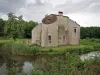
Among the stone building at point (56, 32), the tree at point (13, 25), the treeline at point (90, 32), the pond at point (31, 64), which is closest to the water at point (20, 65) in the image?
the pond at point (31, 64)

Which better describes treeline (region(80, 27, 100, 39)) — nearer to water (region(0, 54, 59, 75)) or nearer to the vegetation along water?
the vegetation along water

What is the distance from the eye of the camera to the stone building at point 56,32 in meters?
43.7

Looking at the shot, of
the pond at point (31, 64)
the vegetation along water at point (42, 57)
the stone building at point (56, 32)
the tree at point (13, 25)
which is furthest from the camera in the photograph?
the tree at point (13, 25)

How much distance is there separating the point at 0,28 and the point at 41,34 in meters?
36.8

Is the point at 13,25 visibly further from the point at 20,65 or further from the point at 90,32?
the point at 90,32

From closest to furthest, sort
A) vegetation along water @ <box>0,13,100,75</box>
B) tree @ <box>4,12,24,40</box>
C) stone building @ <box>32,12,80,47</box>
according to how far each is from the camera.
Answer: vegetation along water @ <box>0,13,100,75</box>
stone building @ <box>32,12,80,47</box>
tree @ <box>4,12,24,40</box>

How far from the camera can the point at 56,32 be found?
43719 millimetres

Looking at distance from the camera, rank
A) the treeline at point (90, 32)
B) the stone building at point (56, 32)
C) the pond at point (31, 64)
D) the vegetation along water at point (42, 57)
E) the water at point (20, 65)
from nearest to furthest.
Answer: the vegetation along water at point (42, 57) → the pond at point (31, 64) → the water at point (20, 65) → the stone building at point (56, 32) → the treeline at point (90, 32)

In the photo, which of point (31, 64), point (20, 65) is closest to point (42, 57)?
point (31, 64)

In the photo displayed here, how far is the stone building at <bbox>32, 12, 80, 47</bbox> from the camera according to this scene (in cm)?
4372

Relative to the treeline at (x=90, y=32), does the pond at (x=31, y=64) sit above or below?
below

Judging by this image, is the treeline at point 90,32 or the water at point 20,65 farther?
the treeline at point 90,32

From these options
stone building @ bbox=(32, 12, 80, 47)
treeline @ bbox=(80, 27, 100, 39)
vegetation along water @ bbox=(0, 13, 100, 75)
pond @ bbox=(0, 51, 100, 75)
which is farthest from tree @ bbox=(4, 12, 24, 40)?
treeline @ bbox=(80, 27, 100, 39)

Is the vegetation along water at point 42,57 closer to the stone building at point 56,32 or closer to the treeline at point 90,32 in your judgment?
the treeline at point 90,32
